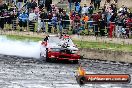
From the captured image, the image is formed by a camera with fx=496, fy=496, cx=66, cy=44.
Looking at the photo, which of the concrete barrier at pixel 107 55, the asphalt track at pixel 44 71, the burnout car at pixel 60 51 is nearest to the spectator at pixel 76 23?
the concrete barrier at pixel 107 55

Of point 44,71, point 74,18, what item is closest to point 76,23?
point 74,18

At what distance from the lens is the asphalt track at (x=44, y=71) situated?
707 inches

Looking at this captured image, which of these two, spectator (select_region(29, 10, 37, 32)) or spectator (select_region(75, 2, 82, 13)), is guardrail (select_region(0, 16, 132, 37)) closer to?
spectator (select_region(29, 10, 37, 32))

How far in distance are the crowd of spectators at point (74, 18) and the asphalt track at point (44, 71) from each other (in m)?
3.37

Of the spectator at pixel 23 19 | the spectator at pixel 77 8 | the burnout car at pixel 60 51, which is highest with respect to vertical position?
the spectator at pixel 77 8

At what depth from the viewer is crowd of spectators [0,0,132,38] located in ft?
97.6

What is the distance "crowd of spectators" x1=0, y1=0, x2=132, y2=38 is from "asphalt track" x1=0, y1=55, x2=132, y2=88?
11.1ft

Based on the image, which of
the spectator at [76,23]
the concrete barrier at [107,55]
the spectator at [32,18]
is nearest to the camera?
the concrete barrier at [107,55]

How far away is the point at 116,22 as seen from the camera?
29.4 meters

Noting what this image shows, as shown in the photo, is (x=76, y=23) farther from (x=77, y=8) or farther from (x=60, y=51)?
(x=60, y=51)

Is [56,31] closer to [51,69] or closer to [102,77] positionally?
[51,69]

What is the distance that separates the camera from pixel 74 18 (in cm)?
3175

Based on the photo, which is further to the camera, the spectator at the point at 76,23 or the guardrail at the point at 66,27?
the spectator at the point at 76,23

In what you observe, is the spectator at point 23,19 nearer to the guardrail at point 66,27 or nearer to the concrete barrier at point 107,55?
the guardrail at point 66,27
